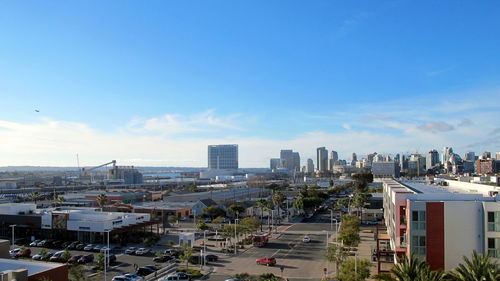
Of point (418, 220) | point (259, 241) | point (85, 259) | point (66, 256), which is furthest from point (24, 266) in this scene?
point (259, 241)

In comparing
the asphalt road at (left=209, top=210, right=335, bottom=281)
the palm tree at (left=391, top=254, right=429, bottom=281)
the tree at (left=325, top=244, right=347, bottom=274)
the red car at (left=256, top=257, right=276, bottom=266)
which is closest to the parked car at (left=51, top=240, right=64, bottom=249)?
the asphalt road at (left=209, top=210, right=335, bottom=281)

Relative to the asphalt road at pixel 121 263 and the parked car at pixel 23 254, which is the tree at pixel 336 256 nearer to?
the asphalt road at pixel 121 263

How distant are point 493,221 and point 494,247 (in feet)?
3.59

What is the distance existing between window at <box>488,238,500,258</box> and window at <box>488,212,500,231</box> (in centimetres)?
46

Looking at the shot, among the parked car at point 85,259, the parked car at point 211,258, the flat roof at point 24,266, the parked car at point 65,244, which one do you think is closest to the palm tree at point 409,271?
the flat roof at point 24,266

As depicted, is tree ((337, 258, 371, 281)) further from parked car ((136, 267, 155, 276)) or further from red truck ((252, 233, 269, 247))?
red truck ((252, 233, 269, 247))

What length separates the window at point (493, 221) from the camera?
1758cm

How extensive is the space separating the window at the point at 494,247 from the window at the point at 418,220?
2.71 metres

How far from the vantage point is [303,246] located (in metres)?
32.2

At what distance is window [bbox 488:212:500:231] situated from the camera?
57.7ft

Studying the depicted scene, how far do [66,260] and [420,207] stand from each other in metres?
21.3

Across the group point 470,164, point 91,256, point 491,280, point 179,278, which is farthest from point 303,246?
point 470,164

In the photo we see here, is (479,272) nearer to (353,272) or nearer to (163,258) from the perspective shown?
(353,272)

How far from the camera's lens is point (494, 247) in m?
17.6
